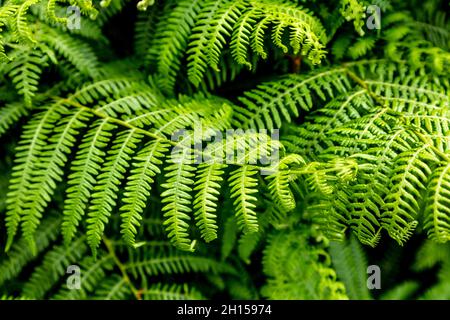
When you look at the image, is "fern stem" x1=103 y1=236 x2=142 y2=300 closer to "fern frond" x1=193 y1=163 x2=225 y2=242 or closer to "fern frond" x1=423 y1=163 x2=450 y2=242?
"fern frond" x1=193 y1=163 x2=225 y2=242

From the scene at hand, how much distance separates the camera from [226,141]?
1691 mm

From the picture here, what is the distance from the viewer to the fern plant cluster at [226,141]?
4.98 feet

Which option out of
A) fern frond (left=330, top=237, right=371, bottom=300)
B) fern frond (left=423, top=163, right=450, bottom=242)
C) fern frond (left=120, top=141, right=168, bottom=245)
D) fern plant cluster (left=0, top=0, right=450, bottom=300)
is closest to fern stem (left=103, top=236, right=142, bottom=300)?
fern plant cluster (left=0, top=0, right=450, bottom=300)

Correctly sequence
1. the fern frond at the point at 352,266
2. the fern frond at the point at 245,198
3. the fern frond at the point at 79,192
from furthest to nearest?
the fern frond at the point at 352,266 → the fern frond at the point at 79,192 → the fern frond at the point at 245,198

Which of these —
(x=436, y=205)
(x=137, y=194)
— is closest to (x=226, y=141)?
(x=137, y=194)

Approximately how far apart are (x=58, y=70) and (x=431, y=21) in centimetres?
191

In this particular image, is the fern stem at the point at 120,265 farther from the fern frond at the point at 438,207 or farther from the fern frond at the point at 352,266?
the fern frond at the point at 438,207

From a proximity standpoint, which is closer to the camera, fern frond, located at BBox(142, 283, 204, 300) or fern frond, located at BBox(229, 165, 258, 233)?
fern frond, located at BBox(229, 165, 258, 233)

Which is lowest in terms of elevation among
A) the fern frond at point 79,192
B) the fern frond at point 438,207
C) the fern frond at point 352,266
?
the fern frond at point 352,266

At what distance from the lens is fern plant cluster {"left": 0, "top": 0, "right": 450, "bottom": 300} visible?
152 centimetres

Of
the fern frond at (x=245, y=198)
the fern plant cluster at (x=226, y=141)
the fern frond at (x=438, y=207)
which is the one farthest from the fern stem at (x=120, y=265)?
the fern frond at (x=438, y=207)

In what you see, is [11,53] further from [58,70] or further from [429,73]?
[429,73]

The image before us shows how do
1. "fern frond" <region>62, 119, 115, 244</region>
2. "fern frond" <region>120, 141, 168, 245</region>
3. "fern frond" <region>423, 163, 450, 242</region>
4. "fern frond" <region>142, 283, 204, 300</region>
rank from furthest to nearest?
"fern frond" <region>142, 283, 204, 300</region> < "fern frond" <region>62, 119, 115, 244</region> < "fern frond" <region>120, 141, 168, 245</region> < "fern frond" <region>423, 163, 450, 242</region>

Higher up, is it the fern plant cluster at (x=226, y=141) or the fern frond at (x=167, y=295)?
the fern plant cluster at (x=226, y=141)
